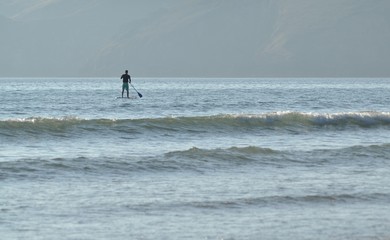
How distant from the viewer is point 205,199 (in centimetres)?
1622

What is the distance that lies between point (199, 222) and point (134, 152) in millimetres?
9274

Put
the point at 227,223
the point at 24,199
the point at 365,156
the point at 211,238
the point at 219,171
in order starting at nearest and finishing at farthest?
the point at 211,238 < the point at 227,223 < the point at 24,199 < the point at 219,171 < the point at 365,156

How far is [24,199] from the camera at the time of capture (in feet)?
51.9

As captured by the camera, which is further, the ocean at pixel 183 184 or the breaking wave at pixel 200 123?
the breaking wave at pixel 200 123

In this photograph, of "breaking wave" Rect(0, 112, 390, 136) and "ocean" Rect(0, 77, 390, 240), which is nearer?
"ocean" Rect(0, 77, 390, 240)

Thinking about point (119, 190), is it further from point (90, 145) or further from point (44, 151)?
point (90, 145)

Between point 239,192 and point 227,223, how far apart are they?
2636 mm

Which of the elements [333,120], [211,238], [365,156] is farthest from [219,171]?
[333,120]

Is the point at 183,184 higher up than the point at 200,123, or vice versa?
the point at 183,184

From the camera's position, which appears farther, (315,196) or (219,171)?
(219,171)

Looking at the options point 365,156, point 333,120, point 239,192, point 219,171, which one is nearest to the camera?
point 239,192

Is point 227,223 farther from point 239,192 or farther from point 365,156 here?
point 365,156

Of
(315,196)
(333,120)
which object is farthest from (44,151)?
(333,120)

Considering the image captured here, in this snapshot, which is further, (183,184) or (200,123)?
(200,123)
